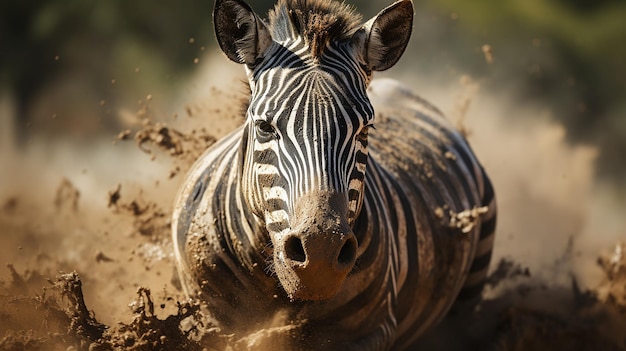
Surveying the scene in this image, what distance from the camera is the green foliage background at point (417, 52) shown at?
12.0m

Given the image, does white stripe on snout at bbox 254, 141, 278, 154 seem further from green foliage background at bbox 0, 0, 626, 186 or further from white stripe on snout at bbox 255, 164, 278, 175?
green foliage background at bbox 0, 0, 626, 186

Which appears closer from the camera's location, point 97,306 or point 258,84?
point 258,84

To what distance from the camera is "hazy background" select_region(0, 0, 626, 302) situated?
31.6 feet

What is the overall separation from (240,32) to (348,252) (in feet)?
4.52

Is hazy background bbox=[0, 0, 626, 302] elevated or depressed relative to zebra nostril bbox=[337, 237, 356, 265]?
elevated

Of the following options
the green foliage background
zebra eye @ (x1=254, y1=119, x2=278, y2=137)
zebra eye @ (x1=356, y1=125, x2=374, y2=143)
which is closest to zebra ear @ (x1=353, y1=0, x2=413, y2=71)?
zebra eye @ (x1=356, y1=125, x2=374, y2=143)

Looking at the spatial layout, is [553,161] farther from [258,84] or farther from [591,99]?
[258,84]

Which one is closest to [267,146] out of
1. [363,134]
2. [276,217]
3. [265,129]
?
[265,129]

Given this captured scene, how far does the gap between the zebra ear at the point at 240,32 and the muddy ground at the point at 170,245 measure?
4.50ft

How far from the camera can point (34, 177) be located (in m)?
9.59

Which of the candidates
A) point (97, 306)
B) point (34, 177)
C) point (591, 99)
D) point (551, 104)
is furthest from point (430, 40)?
point (97, 306)

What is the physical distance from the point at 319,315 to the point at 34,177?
18.3ft

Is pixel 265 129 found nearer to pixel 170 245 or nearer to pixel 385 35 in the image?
pixel 385 35

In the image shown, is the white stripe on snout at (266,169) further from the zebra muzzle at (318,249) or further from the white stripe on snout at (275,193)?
the zebra muzzle at (318,249)
